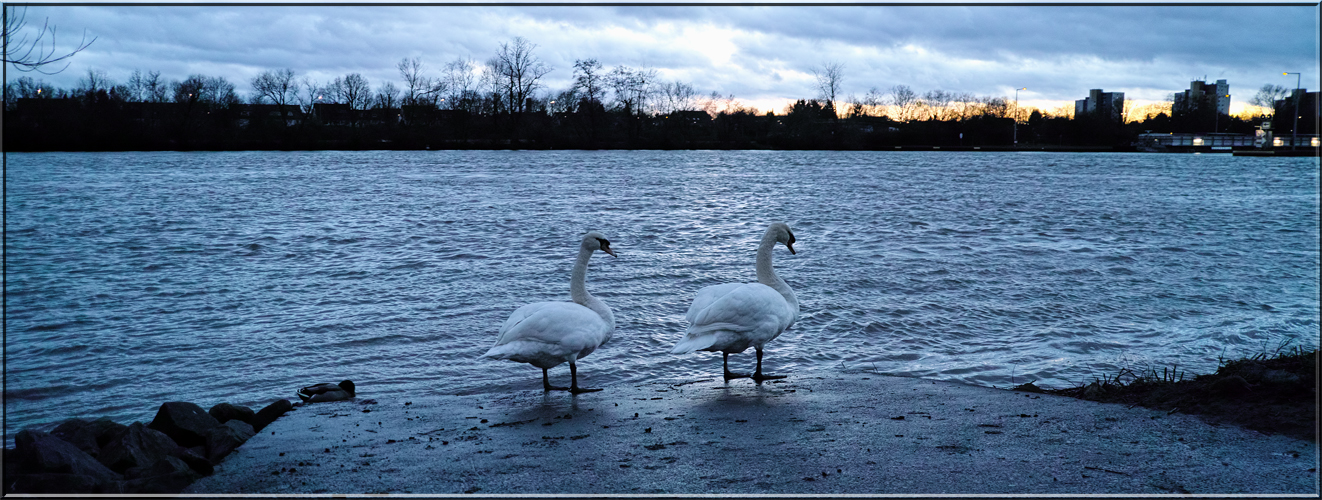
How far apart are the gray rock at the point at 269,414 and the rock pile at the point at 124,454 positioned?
11cm

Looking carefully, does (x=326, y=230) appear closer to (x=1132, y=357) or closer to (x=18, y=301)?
(x=18, y=301)

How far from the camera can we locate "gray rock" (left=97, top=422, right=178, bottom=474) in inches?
180

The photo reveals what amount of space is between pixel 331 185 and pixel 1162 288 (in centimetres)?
3435

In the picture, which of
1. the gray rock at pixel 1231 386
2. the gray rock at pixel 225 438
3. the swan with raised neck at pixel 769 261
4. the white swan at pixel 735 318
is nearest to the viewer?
the gray rock at pixel 225 438

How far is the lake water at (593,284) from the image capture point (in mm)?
8336

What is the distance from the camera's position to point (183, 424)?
5.14 m

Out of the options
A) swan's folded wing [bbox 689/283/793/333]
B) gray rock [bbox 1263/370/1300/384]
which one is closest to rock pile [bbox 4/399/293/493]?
swan's folded wing [bbox 689/283/793/333]

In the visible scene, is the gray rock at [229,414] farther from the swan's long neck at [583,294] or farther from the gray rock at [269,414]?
the swan's long neck at [583,294]

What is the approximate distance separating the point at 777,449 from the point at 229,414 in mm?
4009

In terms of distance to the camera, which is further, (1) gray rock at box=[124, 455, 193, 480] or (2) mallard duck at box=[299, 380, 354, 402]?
(2) mallard duck at box=[299, 380, 354, 402]

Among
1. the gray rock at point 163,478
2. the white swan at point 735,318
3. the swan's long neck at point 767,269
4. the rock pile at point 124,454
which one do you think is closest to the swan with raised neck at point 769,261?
the swan's long neck at point 767,269

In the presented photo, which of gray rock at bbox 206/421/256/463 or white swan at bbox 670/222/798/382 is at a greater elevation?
white swan at bbox 670/222/798/382

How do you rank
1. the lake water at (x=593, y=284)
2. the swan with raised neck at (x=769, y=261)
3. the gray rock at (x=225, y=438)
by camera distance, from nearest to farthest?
the gray rock at (x=225, y=438) < the swan with raised neck at (x=769, y=261) < the lake water at (x=593, y=284)

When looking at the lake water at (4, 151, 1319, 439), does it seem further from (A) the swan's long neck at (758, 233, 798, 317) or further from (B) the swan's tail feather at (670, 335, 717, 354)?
(B) the swan's tail feather at (670, 335, 717, 354)
